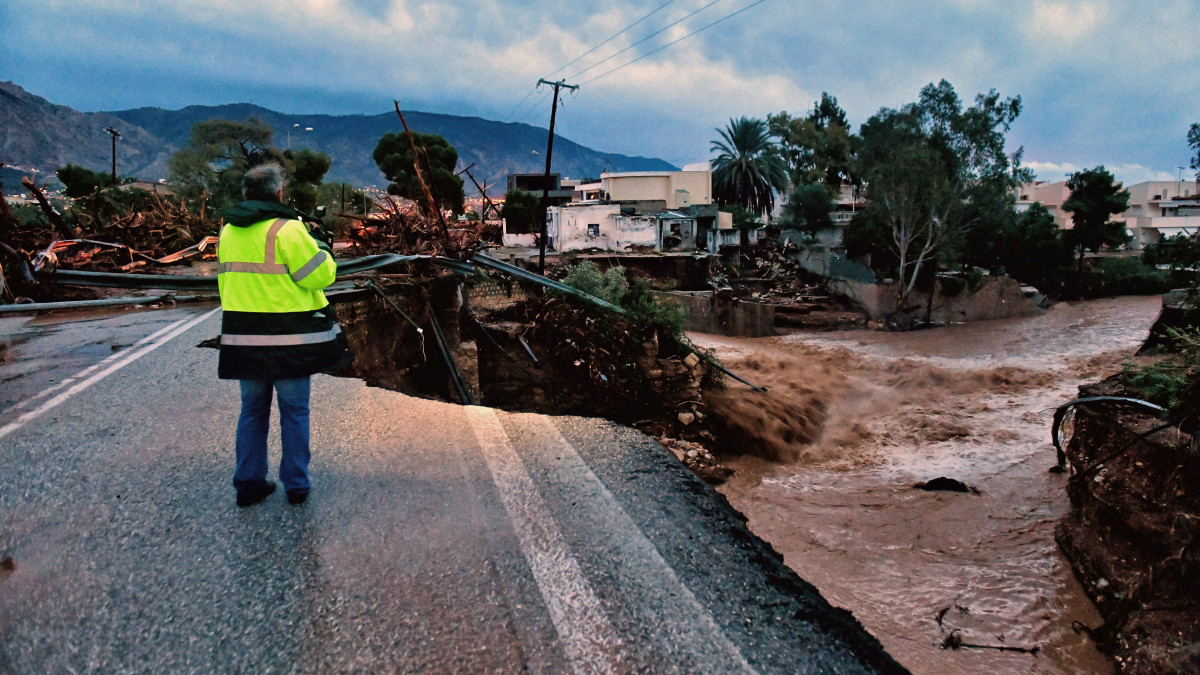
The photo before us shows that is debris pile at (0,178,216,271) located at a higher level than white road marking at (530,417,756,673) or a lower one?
higher

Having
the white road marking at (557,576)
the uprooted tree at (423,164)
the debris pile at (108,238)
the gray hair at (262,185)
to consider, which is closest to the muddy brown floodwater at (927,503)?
the white road marking at (557,576)

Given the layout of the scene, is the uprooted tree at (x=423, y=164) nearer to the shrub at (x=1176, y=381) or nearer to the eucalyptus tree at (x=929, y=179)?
the eucalyptus tree at (x=929, y=179)

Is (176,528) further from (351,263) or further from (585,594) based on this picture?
(351,263)

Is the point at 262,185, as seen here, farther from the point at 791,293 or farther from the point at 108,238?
the point at 791,293

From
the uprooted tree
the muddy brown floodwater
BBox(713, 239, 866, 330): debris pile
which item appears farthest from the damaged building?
the muddy brown floodwater

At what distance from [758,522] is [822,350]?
77.8 ft

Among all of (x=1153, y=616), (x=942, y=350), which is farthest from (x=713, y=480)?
(x=942, y=350)

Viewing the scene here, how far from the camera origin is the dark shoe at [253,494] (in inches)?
131

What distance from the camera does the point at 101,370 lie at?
6.11 meters

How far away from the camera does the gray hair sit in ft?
10.7

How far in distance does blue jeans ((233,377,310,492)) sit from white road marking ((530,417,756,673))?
1467mm

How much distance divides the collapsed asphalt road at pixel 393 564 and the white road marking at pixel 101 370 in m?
0.19

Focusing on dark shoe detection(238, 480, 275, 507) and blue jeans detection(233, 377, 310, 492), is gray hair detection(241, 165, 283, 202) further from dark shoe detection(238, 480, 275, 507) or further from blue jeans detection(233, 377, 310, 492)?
dark shoe detection(238, 480, 275, 507)

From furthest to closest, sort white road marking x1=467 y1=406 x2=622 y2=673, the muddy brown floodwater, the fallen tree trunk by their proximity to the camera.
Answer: the fallen tree trunk, the muddy brown floodwater, white road marking x1=467 y1=406 x2=622 y2=673
